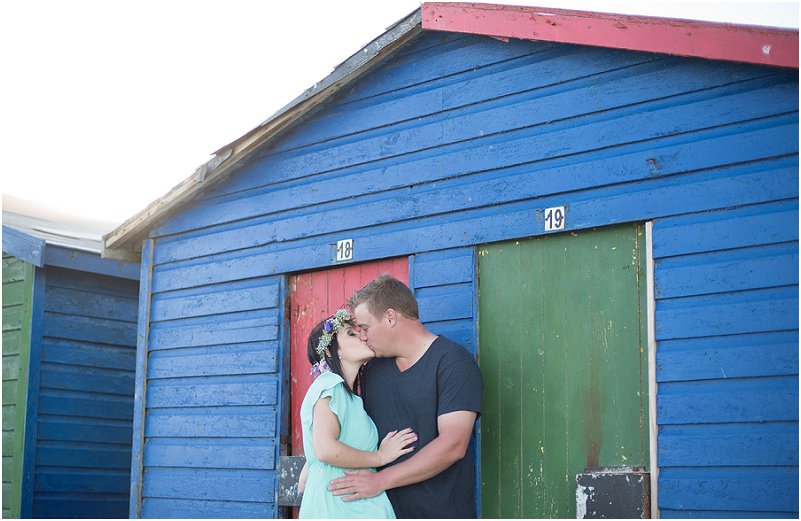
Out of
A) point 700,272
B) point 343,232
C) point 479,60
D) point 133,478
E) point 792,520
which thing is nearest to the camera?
point 792,520

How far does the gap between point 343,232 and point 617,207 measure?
2.20m

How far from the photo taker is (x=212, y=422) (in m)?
8.03

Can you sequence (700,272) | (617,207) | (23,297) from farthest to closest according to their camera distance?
(23,297) < (617,207) < (700,272)

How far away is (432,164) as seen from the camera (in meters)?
6.97

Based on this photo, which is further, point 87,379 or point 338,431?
point 87,379

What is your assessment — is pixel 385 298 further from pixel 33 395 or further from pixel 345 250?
pixel 33 395

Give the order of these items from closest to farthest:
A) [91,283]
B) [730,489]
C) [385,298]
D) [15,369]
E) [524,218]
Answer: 1. [730,489]
2. [385,298]
3. [524,218]
4. [15,369]
5. [91,283]

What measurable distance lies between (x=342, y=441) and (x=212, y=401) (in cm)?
266

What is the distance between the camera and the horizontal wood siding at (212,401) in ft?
25.2

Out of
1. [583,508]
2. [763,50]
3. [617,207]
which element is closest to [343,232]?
[617,207]

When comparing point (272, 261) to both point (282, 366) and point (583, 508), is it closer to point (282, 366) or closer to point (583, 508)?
point (282, 366)

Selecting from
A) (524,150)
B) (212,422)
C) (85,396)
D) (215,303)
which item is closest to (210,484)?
(212,422)

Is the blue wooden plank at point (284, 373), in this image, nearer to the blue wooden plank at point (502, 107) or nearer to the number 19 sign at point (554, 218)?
the blue wooden plank at point (502, 107)

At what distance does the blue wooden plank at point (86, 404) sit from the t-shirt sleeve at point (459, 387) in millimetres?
5463
